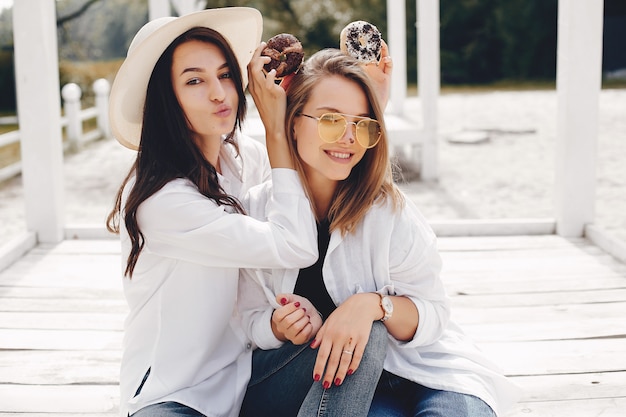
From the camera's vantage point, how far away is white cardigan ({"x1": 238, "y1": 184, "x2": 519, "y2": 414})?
1.79 m

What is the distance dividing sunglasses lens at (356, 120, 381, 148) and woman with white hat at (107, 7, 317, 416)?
18cm

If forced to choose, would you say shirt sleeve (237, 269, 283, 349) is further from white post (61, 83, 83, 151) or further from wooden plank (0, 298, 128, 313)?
white post (61, 83, 83, 151)

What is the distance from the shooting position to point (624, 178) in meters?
6.54

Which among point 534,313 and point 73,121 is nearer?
point 534,313

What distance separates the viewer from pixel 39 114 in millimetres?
3867

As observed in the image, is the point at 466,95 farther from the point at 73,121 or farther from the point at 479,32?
the point at 73,121

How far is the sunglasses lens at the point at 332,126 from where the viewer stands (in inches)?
70.7

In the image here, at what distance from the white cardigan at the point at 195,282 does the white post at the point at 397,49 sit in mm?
5620

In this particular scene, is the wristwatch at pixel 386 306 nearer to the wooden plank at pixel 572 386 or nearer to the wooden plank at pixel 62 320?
the wooden plank at pixel 572 386

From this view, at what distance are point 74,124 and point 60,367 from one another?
7438mm

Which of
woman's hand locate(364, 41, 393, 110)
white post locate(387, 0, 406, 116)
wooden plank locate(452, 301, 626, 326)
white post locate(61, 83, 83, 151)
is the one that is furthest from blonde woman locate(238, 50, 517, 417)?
white post locate(61, 83, 83, 151)

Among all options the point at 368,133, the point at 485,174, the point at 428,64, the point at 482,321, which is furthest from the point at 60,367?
the point at 485,174

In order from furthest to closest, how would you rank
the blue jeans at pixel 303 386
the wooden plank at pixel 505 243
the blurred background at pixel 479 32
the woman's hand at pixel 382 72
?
the blurred background at pixel 479 32 → the wooden plank at pixel 505 243 → the woman's hand at pixel 382 72 → the blue jeans at pixel 303 386

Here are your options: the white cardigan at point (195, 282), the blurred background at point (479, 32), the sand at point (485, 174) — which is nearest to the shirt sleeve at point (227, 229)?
the white cardigan at point (195, 282)
